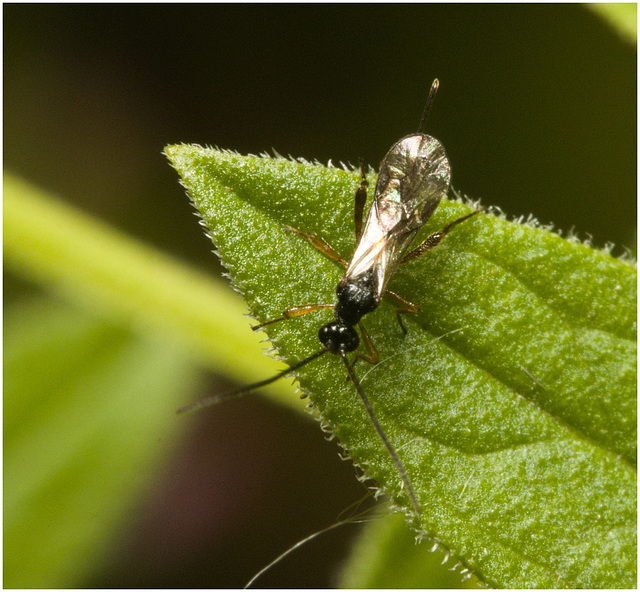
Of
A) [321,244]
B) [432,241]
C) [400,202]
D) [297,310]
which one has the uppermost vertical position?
[400,202]

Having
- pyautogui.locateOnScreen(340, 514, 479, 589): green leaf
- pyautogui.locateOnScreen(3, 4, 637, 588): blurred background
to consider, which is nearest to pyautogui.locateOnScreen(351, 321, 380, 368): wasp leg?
pyautogui.locateOnScreen(340, 514, 479, 589): green leaf

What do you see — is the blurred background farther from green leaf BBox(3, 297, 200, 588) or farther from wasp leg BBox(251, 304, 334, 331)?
wasp leg BBox(251, 304, 334, 331)

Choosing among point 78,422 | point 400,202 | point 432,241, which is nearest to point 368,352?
point 432,241

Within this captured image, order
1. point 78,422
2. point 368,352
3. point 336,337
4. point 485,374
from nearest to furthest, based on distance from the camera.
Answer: point 485,374, point 336,337, point 368,352, point 78,422

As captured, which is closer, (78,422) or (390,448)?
(390,448)

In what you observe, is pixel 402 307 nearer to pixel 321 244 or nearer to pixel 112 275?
pixel 321 244

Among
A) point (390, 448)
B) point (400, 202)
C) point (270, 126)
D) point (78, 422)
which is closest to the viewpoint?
point (390, 448)
